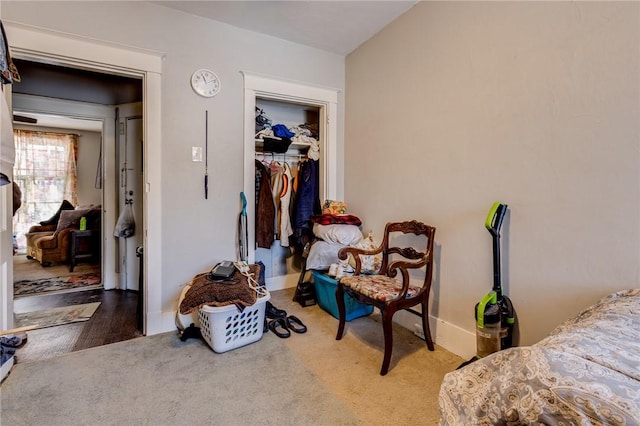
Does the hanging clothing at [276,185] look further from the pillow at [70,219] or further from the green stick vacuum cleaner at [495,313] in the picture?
the pillow at [70,219]

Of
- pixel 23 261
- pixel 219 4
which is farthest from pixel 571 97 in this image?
pixel 23 261

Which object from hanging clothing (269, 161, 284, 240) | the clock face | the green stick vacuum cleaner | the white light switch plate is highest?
the clock face

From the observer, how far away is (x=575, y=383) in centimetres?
68

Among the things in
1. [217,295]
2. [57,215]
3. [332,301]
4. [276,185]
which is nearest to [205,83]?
[276,185]

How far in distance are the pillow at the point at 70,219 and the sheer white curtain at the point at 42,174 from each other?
1.59m

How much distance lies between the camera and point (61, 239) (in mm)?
4801

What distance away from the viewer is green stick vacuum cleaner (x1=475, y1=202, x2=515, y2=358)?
171cm

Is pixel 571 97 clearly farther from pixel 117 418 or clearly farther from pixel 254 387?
pixel 117 418

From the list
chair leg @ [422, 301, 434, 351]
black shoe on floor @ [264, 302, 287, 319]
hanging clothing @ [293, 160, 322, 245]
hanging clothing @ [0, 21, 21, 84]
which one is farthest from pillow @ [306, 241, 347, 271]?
hanging clothing @ [0, 21, 21, 84]

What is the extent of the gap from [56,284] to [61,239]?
1351mm

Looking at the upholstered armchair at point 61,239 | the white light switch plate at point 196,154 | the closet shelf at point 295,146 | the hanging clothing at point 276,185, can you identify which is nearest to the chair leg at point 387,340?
the hanging clothing at point 276,185

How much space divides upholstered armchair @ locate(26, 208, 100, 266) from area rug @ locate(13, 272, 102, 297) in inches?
37.2

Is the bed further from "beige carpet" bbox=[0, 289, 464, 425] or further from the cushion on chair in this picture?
the cushion on chair

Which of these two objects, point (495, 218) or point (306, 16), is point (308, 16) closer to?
point (306, 16)
